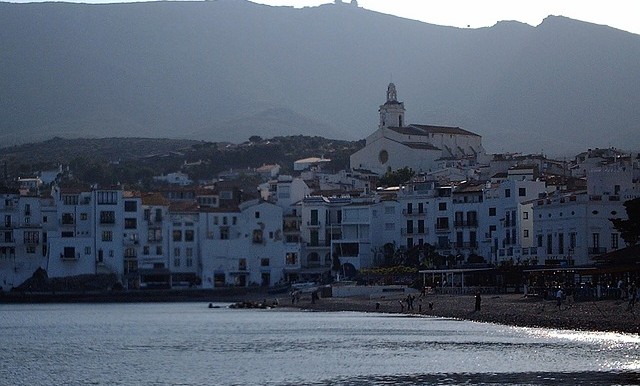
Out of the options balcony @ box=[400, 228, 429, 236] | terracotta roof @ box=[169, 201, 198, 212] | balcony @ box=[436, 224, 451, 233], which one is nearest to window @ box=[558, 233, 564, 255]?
balcony @ box=[436, 224, 451, 233]

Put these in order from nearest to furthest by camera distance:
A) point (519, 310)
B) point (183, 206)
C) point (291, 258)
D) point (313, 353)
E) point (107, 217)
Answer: point (313, 353)
point (519, 310)
point (107, 217)
point (291, 258)
point (183, 206)

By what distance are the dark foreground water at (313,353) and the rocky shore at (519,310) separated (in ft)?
3.07

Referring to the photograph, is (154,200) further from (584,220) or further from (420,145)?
(584,220)

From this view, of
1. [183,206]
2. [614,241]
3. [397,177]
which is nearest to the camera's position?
[614,241]

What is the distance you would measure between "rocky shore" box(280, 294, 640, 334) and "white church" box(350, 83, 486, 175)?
4113 cm

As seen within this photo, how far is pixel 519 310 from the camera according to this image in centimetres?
5194

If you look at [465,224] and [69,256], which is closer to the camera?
[465,224]

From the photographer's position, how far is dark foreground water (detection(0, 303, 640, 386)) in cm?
3338

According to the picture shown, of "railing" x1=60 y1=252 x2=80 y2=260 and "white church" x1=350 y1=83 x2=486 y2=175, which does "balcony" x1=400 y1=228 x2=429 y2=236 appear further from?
"white church" x1=350 y1=83 x2=486 y2=175

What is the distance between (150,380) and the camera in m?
34.0

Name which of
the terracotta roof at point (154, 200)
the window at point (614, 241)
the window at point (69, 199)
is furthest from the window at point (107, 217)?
the window at point (614, 241)

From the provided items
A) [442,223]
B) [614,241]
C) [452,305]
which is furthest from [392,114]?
[452,305]

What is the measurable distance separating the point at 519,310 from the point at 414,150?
63.6m

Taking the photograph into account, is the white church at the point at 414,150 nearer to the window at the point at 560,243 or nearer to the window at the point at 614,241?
the window at the point at 560,243
